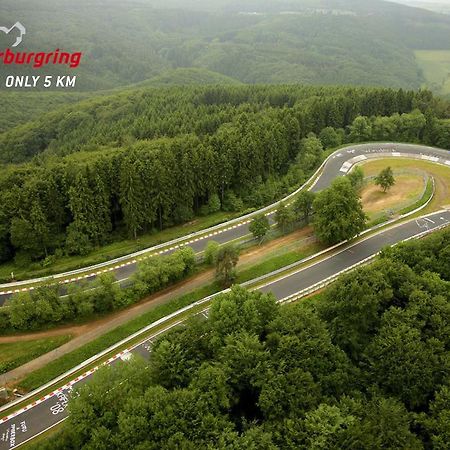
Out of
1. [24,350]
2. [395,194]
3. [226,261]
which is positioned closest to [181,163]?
[226,261]

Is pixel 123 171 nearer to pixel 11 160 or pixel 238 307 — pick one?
pixel 238 307

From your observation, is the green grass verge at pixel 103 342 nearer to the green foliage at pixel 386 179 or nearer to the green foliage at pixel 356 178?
the green foliage at pixel 356 178

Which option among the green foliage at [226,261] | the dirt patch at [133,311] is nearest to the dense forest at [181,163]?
the dirt patch at [133,311]

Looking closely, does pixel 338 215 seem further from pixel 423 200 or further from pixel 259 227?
pixel 423 200

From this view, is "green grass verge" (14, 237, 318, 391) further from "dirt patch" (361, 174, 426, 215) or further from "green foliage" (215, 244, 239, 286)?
"dirt patch" (361, 174, 426, 215)

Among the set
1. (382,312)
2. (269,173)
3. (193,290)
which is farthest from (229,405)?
(269,173)

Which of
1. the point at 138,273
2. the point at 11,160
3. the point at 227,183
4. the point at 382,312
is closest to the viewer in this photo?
the point at 382,312

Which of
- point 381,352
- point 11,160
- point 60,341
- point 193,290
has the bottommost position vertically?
point 11,160

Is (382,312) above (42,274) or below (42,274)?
above
